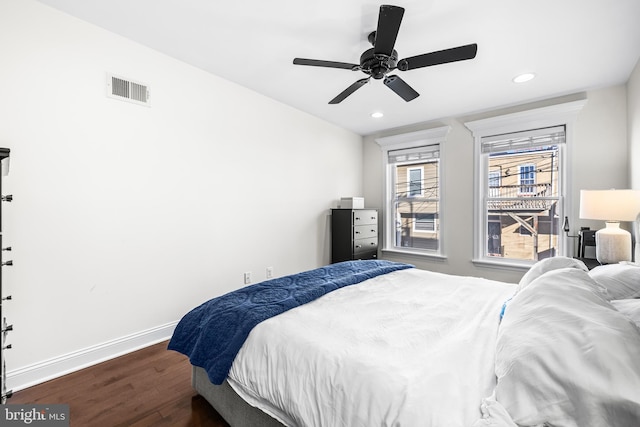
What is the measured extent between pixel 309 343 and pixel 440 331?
0.61 m

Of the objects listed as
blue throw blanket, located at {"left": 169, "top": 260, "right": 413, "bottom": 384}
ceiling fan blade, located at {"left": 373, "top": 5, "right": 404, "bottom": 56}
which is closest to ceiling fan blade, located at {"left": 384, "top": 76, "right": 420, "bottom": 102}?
ceiling fan blade, located at {"left": 373, "top": 5, "right": 404, "bottom": 56}

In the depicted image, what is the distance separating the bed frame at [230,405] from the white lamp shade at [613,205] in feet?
9.13

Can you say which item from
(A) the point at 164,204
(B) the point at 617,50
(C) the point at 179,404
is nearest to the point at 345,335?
(C) the point at 179,404

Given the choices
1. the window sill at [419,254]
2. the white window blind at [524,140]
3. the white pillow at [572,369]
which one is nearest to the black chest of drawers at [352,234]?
the window sill at [419,254]

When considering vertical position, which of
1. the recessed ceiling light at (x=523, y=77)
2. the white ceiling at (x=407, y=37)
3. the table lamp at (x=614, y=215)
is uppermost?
the white ceiling at (x=407, y=37)

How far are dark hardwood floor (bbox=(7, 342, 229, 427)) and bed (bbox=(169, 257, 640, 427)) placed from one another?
126 mm

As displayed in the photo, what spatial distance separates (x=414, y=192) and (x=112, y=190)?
385cm

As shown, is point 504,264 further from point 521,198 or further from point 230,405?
point 230,405

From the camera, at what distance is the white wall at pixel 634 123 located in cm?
258

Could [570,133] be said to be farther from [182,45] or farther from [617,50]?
[182,45]

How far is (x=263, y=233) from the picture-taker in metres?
3.41

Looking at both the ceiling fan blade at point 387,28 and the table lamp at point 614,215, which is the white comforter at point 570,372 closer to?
the ceiling fan blade at point 387,28

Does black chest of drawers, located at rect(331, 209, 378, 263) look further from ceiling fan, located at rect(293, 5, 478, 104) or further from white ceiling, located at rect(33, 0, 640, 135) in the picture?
ceiling fan, located at rect(293, 5, 478, 104)

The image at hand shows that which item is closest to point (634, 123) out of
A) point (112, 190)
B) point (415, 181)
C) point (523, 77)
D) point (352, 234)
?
point (523, 77)
